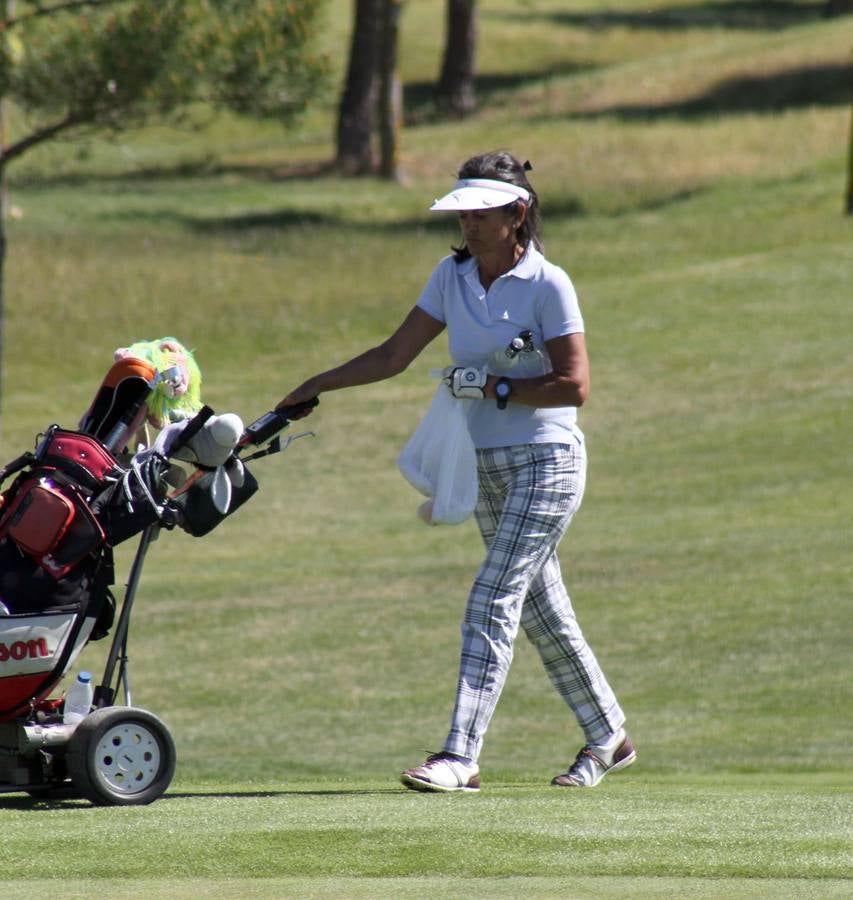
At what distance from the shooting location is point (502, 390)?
6.11m

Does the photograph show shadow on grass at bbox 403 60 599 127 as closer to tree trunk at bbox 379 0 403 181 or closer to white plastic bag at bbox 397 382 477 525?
tree trunk at bbox 379 0 403 181

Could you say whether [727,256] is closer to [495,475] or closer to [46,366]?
[46,366]

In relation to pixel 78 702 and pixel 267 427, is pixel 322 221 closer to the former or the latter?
pixel 267 427

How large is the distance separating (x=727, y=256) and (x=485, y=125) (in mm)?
14205

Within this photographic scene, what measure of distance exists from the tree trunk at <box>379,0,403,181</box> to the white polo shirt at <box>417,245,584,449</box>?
27.9 metres

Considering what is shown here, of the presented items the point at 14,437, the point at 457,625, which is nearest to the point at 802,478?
the point at 457,625

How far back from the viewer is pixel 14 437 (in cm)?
2005

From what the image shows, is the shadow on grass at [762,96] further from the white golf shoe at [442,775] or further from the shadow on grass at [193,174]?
the white golf shoe at [442,775]

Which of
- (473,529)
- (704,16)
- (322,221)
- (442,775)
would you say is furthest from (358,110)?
(442,775)

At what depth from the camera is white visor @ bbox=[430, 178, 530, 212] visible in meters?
6.14

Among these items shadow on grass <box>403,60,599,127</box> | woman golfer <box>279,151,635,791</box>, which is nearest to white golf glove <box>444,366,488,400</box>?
woman golfer <box>279,151,635,791</box>

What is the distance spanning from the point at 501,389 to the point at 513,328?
25cm

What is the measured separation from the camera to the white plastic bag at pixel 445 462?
20.3ft

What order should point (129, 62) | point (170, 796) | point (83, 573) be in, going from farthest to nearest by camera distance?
point (129, 62) → point (170, 796) → point (83, 573)
